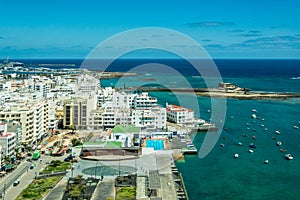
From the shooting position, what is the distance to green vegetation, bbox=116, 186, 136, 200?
9922 mm

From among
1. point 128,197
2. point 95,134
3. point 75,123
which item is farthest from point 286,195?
point 75,123

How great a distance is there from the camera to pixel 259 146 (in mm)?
16953

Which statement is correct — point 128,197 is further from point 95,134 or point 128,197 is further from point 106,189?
point 95,134

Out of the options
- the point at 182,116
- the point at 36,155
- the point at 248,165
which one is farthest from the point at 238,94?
the point at 36,155

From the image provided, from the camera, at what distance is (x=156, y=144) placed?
51.1 feet

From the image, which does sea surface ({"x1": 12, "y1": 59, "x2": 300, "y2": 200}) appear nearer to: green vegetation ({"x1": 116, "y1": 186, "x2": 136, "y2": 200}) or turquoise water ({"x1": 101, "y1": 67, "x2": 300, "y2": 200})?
turquoise water ({"x1": 101, "y1": 67, "x2": 300, "y2": 200})

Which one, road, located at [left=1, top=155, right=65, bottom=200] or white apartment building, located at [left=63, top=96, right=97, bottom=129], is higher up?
white apartment building, located at [left=63, top=96, right=97, bottom=129]

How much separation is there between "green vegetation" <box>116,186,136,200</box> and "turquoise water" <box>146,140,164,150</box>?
458cm

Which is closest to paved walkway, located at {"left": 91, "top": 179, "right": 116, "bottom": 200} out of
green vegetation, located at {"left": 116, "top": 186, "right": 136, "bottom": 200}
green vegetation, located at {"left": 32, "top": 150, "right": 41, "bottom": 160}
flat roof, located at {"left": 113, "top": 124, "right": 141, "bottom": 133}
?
green vegetation, located at {"left": 116, "top": 186, "right": 136, "bottom": 200}

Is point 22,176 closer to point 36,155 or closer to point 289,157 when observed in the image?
point 36,155

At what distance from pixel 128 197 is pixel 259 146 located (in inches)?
362

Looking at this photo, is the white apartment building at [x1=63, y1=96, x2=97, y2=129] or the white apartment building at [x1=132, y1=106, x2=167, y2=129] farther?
the white apartment building at [x1=63, y1=96, x2=97, y2=129]

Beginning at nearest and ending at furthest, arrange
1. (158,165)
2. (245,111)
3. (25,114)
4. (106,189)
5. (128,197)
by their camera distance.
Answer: (128,197) < (106,189) < (158,165) < (25,114) < (245,111)

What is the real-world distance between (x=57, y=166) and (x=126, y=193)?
391cm
